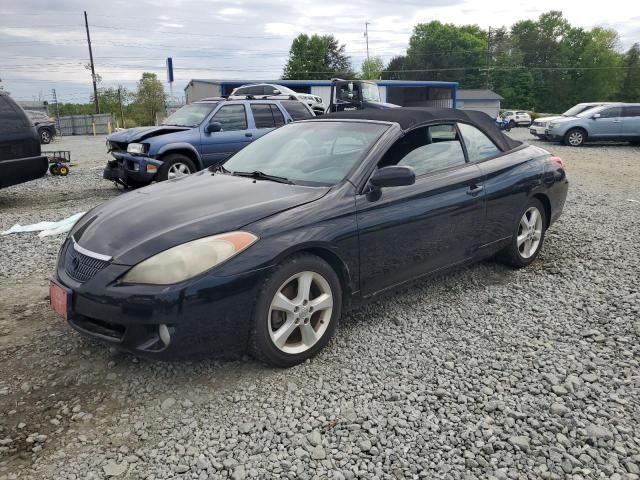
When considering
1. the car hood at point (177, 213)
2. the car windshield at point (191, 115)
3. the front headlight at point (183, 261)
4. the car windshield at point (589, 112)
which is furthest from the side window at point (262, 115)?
the car windshield at point (589, 112)

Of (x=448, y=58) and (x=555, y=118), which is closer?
(x=555, y=118)

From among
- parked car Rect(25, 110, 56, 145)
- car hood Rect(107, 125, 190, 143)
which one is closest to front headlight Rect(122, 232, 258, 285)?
car hood Rect(107, 125, 190, 143)

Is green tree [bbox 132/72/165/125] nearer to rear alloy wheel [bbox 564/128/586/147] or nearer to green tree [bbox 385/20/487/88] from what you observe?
green tree [bbox 385/20/487/88]

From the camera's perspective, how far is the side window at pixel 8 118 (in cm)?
781

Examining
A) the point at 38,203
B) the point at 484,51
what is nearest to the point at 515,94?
the point at 484,51

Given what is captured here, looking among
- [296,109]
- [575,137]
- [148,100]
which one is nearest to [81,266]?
[296,109]

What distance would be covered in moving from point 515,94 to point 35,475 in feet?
297

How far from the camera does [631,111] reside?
18.1 meters

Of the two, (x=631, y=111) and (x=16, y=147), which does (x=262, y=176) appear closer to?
(x=16, y=147)

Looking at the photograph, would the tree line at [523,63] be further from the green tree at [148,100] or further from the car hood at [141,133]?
the car hood at [141,133]

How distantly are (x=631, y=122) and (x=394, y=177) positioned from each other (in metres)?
18.4

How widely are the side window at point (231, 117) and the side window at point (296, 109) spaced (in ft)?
3.40

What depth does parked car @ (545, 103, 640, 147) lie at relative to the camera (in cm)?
1808

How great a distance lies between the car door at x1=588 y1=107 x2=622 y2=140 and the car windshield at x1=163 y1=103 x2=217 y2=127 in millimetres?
14464
